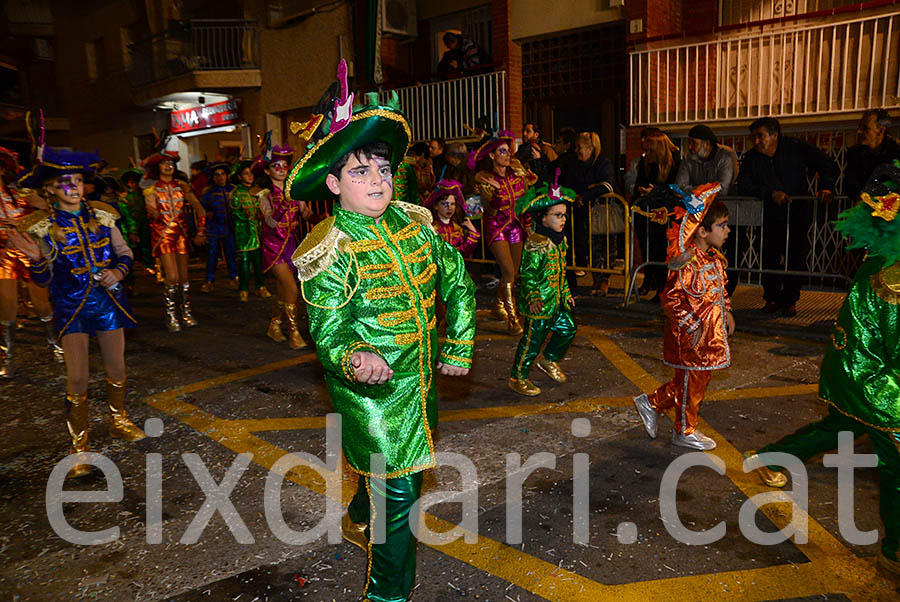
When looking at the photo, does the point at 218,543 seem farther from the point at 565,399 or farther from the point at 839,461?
the point at 839,461

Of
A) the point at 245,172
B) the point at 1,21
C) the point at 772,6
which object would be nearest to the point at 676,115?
the point at 772,6

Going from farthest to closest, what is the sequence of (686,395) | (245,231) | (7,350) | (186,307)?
(245,231)
(186,307)
(7,350)
(686,395)

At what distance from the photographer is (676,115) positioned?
11.2m

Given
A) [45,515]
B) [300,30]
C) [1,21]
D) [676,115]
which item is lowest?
[45,515]

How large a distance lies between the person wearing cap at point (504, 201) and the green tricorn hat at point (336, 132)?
16.4 ft

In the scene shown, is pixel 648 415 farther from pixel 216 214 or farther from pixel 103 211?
pixel 216 214

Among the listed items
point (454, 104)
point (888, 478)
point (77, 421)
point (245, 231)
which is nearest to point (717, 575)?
point (888, 478)

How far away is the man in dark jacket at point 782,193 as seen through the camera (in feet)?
26.0

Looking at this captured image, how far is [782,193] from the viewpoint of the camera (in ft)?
25.6

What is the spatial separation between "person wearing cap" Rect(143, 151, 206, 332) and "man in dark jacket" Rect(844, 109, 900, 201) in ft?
27.4

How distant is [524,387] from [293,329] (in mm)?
3264

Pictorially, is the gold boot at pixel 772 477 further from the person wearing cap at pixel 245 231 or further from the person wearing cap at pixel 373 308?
the person wearing cap at pixel 245 231

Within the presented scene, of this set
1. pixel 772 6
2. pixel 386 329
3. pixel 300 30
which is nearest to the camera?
pixel 386 329

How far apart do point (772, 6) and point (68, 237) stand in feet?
35.9
